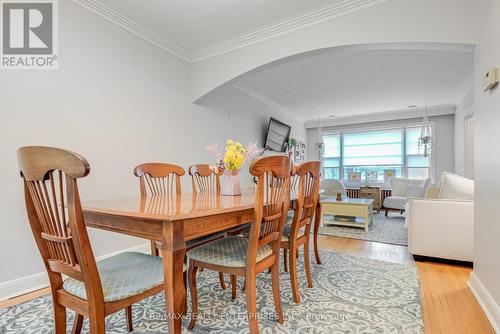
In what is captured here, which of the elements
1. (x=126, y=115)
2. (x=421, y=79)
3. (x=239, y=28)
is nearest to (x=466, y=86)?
(x=421, y=79)

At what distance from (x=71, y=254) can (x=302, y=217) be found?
4.96 feet

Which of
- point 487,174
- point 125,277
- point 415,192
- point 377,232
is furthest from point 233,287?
point 415,192

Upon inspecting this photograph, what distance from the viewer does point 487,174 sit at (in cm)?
171

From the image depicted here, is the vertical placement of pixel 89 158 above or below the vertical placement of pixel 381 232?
above

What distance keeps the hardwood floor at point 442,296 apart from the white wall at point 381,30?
1.97 metres

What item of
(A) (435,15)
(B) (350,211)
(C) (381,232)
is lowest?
(C) (381,232)

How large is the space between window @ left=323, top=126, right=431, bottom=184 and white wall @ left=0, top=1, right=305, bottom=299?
5.04 meters

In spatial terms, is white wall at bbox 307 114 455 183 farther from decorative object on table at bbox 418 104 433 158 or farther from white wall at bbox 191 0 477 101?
white wall at bbox 191 0 477 101

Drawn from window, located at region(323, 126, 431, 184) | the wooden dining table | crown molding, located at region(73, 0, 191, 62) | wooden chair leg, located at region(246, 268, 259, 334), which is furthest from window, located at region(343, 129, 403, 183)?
the wooden dining table

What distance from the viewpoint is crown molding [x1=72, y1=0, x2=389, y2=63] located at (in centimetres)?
238

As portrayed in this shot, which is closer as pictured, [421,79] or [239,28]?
[239,28]

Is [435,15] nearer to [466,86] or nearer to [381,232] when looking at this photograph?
[381,232]

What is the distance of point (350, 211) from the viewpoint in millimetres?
3932

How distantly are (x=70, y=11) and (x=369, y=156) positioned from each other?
22.9 feet
